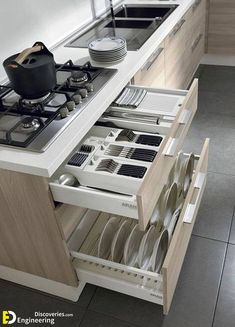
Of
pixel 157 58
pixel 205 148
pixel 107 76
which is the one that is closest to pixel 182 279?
pixel 205 148

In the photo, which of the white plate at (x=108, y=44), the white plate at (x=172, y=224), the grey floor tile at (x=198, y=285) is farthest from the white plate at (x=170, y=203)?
the white plate at (x=108, y=44)

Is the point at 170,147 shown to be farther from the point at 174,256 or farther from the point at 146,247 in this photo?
the point at 146,247

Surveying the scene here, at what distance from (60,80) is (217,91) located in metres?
1.91

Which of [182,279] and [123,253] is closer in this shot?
[123,253]

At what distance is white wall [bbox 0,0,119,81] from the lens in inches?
62.1

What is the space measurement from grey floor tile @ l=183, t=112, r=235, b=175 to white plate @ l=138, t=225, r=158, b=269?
2.81ft

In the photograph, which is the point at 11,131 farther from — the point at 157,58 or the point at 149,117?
the point at 157,58

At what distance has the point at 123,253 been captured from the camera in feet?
4.90

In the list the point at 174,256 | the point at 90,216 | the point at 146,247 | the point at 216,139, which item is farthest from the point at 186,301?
the point at 216,139

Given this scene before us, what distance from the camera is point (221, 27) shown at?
309cm

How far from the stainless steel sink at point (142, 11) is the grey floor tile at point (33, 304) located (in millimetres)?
1770

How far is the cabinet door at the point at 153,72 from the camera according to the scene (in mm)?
1765

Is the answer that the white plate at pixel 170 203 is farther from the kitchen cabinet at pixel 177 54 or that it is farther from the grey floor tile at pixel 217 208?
the kitchen cabinet at pixel 177 54

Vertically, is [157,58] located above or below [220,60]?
above
